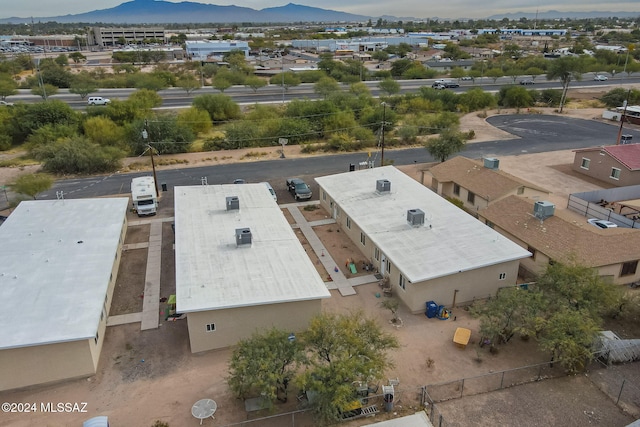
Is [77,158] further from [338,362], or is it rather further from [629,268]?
[629,268]

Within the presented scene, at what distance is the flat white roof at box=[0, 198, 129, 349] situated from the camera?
19.4 meters

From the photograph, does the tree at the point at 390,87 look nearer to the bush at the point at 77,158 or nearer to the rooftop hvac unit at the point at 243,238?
the bush at the point at 77,158

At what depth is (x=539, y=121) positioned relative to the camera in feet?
236

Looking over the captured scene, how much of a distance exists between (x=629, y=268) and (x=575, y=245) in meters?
3.19

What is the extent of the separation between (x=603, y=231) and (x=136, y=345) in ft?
88.2

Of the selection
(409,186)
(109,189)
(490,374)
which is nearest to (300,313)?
(490,374)

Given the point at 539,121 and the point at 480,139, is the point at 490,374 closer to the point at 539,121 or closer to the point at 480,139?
the point at 480,139

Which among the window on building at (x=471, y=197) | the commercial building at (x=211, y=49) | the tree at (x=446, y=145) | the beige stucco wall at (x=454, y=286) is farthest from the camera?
the commercial building at (x=211, y=49)

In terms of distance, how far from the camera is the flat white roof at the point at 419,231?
25016 mm

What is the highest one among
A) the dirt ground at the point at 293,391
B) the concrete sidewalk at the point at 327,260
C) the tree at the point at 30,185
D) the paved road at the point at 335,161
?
the tree at the point at 30,185

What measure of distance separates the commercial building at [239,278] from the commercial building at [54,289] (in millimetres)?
4002

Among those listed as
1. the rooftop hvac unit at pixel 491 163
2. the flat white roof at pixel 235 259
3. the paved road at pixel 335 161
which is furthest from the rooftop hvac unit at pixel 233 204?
the rooftop hvac unit at pixel 491 163

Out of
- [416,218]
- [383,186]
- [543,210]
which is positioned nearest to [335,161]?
[383,186]

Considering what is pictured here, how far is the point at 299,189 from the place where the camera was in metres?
40.9
